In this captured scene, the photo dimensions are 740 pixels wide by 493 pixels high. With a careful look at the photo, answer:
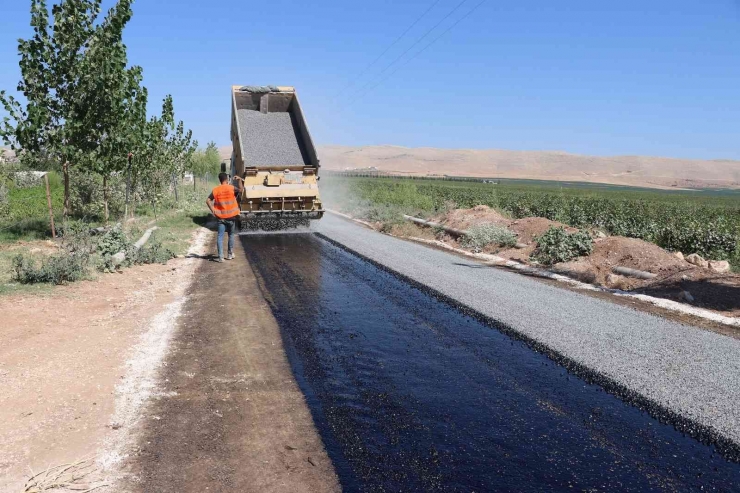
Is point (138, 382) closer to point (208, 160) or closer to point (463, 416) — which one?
point (463, 416)

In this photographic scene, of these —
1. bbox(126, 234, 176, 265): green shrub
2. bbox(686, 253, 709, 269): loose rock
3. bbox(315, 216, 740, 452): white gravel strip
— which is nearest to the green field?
bbox(686, 253, 709, 269): loose rock

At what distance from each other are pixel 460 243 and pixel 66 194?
1027 centimetres

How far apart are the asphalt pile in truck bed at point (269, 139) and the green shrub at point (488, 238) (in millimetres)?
5058

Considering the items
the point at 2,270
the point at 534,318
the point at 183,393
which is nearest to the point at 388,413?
the point at 183,393

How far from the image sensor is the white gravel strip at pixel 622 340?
4.83m

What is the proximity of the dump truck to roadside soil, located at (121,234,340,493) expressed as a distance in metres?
8.24

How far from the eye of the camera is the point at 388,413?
4559 mm

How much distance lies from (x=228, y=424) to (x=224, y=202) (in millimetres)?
7695

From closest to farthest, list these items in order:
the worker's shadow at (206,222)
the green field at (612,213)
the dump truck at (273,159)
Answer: the green field at (612,213), the dump truck at (273,159), the worker's shadow at (206,222)

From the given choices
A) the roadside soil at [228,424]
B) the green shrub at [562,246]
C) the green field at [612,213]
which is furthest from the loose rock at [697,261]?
the roadside soil at [228,424]

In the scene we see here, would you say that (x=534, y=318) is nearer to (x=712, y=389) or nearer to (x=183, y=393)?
(x=712, y=389)

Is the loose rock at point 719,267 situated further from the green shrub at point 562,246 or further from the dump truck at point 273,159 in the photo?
the dump truck at point 273,159

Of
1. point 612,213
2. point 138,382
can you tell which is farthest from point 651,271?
point 612,213

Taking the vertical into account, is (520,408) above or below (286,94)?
below
